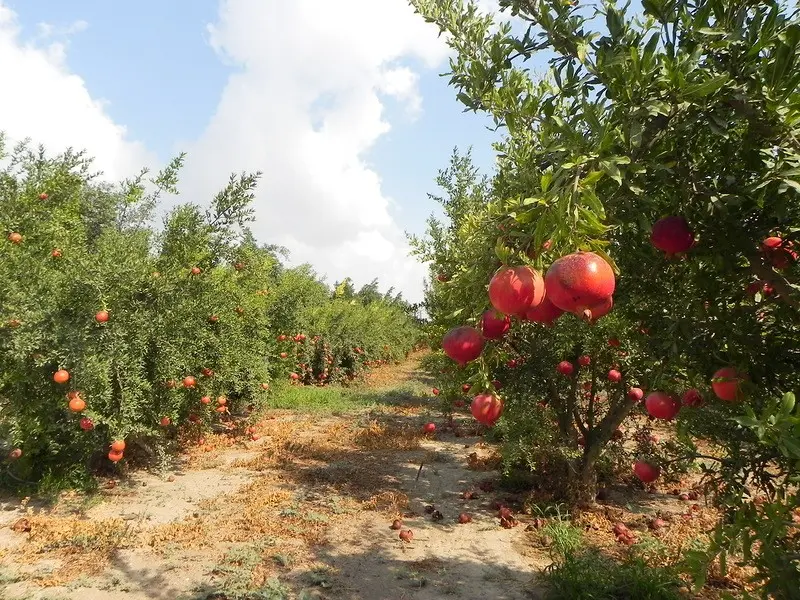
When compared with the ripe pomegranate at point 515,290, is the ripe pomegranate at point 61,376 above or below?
below

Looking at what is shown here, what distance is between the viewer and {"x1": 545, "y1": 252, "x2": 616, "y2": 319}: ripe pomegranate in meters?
1.35

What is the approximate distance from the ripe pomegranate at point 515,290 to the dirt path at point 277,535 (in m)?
4.08

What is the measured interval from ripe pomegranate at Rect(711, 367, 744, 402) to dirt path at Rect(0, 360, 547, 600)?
3.40 metres

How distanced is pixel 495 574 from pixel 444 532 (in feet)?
3.75

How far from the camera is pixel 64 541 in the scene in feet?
17.7

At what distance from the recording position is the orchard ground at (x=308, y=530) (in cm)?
475

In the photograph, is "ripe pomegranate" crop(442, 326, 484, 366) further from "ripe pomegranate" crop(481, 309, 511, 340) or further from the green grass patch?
the green grass patch

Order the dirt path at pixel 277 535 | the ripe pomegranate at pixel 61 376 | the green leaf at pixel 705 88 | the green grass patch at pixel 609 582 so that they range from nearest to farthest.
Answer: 1. the green leaf at pixel 705 88
2. the green grass patch at pixel 609 582
3. the dirt path at pixel 277 535
4. the ripe pomegranate at pixel 61 376

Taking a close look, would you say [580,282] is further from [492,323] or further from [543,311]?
[492,323]

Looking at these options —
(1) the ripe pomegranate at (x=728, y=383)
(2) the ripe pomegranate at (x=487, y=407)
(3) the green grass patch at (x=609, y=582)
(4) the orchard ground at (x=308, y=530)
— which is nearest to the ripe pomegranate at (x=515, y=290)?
(2) the ripe pomegranate at (x=487, y=407)

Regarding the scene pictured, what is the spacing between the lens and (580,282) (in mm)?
1350

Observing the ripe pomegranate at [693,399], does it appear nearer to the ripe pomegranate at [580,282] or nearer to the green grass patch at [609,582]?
the ripe pomegranate at [580,282]

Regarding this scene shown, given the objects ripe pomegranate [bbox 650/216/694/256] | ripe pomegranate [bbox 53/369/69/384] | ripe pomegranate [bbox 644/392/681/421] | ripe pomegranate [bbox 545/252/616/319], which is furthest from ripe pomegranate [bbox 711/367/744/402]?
ripe pomegranate [bbox 53/369/69/384]

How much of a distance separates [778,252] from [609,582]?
137 inches
